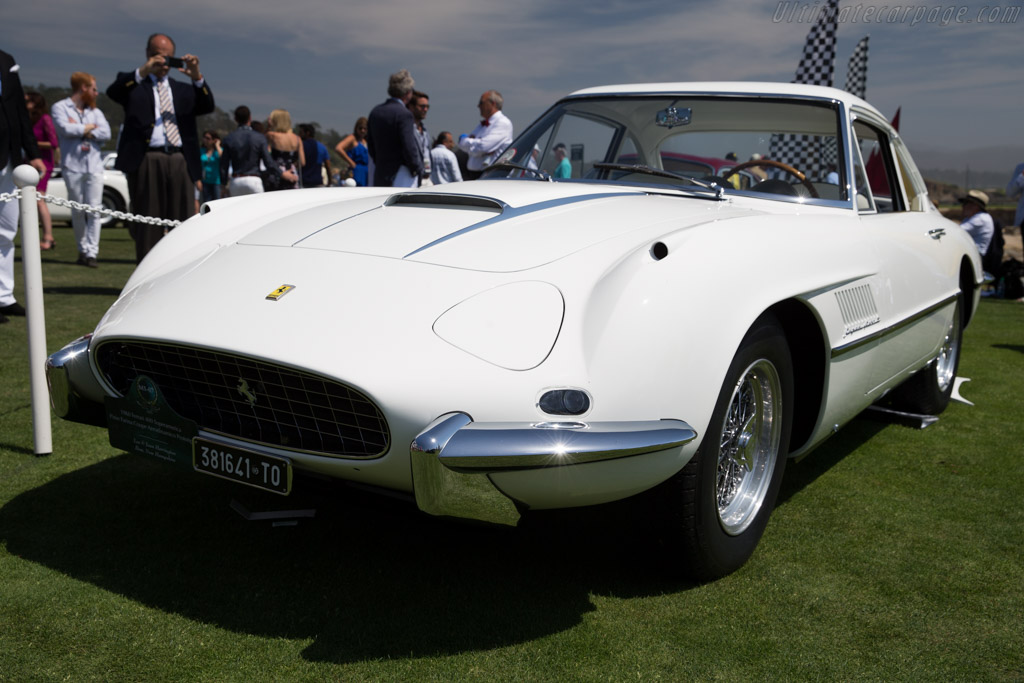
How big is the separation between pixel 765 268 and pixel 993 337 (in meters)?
5.74

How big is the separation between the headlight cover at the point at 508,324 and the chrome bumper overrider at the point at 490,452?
6.7 inches

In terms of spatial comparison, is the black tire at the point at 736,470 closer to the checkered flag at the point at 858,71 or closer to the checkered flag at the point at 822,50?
the checkered flag at the point at 822,50

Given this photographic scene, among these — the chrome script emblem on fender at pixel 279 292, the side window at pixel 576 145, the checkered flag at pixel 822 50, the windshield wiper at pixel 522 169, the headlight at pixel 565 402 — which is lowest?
the headlight at pixel 565 402

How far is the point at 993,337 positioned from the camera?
7.24 m

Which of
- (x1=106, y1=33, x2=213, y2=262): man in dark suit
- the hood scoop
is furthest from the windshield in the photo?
(x1=106, y1=33, x2=213, y2=262): man in dark suit

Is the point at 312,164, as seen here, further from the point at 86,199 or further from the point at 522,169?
the point at 522,169

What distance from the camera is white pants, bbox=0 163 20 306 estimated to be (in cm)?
583

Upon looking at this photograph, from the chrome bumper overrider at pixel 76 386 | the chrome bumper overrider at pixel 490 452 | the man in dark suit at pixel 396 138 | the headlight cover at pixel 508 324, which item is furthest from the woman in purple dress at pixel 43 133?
the chrome bumper overrider at pixel 490 452

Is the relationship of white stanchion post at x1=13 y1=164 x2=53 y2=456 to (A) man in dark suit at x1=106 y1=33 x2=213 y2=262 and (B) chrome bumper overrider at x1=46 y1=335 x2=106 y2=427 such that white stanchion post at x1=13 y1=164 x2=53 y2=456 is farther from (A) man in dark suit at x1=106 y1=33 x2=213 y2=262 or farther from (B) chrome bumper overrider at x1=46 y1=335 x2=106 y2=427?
(A) man in dark suit at x1=106 y1=33 x2=213 y2=262

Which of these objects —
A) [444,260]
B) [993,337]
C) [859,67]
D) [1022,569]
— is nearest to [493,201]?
[444,260]

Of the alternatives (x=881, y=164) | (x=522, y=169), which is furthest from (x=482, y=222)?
(x=881, y=164)

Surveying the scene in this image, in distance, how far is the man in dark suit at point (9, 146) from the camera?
18.4ft

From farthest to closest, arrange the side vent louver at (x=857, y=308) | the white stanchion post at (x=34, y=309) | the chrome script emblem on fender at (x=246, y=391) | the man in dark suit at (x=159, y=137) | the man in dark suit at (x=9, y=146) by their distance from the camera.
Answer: the man in dark suit at (x=159, y=137)
the man in dark suit at (x=9, y=146)
the white stanchion post at (x=34, y=309)
the side vent louver at (x=857, y=308)
the chrome script emblem on fender at (x=246, y=391)

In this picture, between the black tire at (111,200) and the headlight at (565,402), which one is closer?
the headlight at (565,402)
